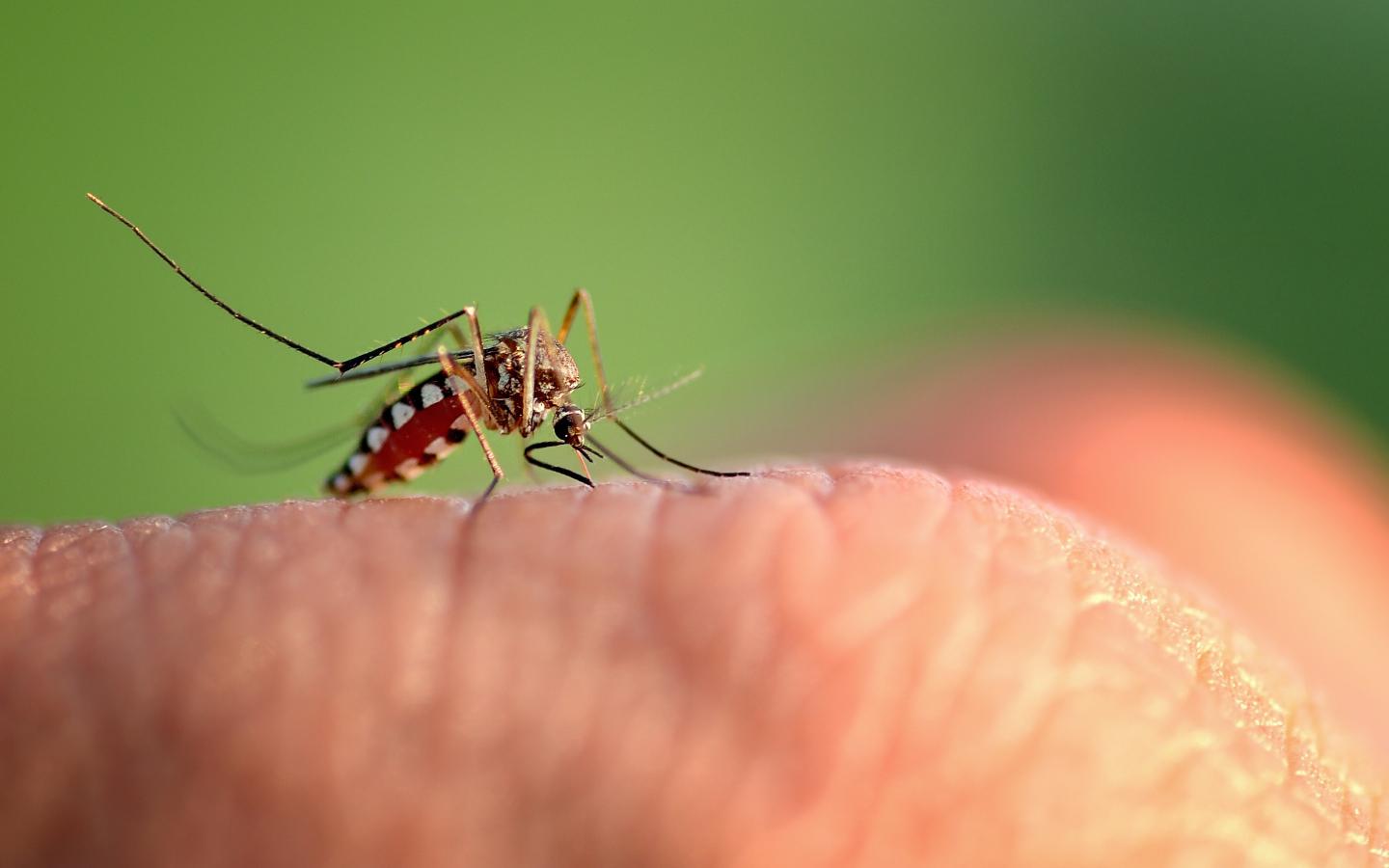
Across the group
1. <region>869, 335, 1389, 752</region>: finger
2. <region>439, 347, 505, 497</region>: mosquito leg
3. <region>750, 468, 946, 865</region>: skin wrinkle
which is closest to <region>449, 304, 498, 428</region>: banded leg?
<region>439, 347, 505, 497</region>: mosquito leg

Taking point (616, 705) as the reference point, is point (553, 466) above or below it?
above

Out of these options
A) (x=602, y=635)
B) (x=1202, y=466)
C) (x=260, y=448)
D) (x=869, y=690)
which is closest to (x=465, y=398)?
(x=260, y=448)

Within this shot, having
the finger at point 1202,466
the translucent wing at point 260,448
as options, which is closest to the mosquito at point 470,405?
the translucent wing at point 260,448

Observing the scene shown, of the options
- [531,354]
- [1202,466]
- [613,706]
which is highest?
[1202,466]

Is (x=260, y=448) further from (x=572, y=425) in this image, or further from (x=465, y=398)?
(x=572, y=425)

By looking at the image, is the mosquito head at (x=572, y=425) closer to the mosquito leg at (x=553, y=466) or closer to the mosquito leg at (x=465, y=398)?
the mosquito leg at (x=553, y=466)

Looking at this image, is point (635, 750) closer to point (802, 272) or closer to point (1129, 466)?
point (1129, 466)

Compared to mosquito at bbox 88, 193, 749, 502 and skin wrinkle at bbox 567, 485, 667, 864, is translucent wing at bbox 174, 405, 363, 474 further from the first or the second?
skin wrinkle at bbox 567, 485, 667, 864

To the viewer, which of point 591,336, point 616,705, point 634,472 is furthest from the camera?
point 591,336
